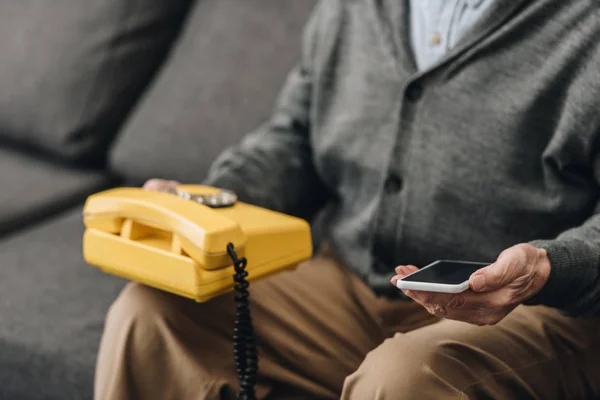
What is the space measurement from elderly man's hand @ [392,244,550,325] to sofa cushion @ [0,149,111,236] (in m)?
0.95

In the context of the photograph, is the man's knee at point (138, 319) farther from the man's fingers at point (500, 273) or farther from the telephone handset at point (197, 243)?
the man's fingers at point (500, 273)

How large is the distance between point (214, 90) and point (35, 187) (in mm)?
429

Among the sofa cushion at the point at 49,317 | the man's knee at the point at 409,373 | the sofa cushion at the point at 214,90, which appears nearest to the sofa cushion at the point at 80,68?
the sofa cushion at the point at 214,90

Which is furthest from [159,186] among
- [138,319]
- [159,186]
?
[138,319]

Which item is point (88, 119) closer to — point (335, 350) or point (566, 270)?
point (335, 350)

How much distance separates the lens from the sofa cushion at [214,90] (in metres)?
1.48

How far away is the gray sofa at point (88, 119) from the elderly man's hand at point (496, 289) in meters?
0.52

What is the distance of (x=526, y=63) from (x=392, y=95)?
0.63ft

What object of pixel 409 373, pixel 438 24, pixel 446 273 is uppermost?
pixel 438 24

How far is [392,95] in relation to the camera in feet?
3.65

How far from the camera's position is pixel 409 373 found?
32.5 inches

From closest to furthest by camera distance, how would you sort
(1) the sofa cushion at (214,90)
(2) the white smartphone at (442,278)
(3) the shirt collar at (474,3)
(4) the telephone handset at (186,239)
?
(2) the white smartphone at (442,278), (4) the telephone handset at (186,239), (3) the shirt collar at (474,3), (1) the sofa cushion at (214,90)

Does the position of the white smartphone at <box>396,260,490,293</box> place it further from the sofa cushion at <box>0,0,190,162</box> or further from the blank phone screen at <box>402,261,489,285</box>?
the sofa cushion at <box>0,0,190,162</box>

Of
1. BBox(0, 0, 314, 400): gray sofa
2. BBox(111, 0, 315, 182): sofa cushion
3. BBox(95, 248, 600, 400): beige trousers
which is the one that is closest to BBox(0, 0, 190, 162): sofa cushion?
BBox(0, 0, 314, 400): gray sofa
